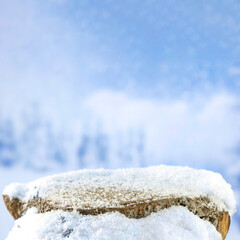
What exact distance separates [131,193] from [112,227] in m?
0.35

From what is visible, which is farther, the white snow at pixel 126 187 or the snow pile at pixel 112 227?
the white snow at pixel 126 187

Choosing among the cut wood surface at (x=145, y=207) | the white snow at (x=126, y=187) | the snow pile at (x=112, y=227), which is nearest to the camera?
the snow pile at (x=112, y=227)

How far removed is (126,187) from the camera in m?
2.02

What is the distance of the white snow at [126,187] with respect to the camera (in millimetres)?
1805

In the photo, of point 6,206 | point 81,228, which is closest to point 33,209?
point 6,206

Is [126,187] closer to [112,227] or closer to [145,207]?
[145,207]

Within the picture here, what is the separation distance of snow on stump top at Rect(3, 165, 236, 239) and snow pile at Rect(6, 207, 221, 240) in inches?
2.0

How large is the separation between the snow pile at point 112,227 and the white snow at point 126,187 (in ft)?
0.32

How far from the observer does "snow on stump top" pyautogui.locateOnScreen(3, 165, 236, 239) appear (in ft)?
5.60

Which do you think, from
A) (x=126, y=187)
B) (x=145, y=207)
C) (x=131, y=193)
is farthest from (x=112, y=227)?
(x=126, y=187)

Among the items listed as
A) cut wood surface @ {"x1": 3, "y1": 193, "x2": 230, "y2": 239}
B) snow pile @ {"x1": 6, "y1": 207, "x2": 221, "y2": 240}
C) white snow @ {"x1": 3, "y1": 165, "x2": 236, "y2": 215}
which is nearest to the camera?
snow pile @ {"x1": 6, "y1": 207, "x2": 221, "y2": 240}

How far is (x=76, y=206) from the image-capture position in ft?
5.43

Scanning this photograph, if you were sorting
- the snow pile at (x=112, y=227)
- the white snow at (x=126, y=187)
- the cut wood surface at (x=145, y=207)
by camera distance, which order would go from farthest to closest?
1. the white snow at (x=126, y=187)
2. the cut wood surface at (x=145, y=207)
3. the snow pile at (x=112, y=227)

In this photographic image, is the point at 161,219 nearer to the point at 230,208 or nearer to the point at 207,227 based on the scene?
the point at 207,227
